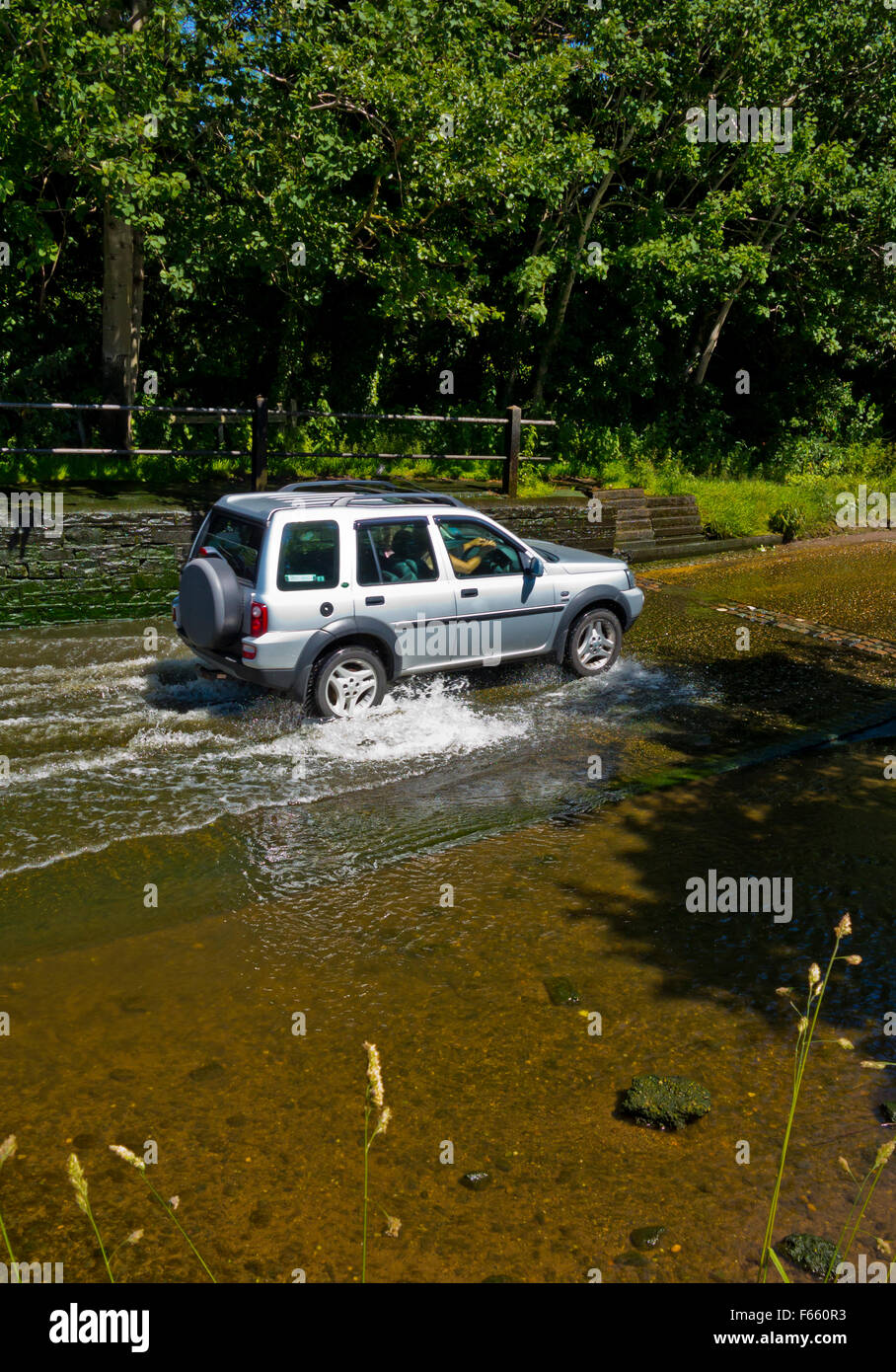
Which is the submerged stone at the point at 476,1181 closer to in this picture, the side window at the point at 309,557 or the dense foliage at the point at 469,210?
the side window at the point at 309,557

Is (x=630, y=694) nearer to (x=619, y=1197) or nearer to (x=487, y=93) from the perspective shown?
(x=619, y=1197)

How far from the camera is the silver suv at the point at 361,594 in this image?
337 inches

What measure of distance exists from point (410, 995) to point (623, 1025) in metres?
1.02

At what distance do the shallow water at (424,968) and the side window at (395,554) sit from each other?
114cm

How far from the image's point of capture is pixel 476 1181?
160 inches

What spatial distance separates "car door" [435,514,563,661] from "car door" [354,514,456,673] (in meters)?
0.18

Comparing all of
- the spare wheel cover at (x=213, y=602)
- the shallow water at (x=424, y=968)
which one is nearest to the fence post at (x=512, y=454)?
the shallow water at (x=424, y=968)

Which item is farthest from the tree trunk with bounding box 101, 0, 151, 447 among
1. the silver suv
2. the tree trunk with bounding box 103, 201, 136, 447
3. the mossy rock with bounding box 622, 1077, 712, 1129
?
the mossy rock with bounding box 622, 1077, 712, 1129

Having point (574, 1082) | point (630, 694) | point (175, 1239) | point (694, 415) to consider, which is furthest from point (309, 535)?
point (694, 415)

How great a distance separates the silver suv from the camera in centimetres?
855

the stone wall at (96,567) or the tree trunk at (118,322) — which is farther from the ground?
the tree trunk at (118,322)

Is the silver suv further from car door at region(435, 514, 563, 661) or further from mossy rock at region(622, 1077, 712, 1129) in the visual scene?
mossy rock at region(622, 1077, 712, 1129)

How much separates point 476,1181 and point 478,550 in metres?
6.55

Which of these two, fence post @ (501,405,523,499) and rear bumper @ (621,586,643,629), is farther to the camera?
fence post @ (501,405,523,499)
